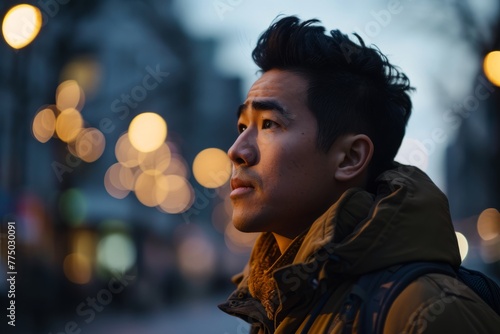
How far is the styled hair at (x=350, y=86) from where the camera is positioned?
319cm

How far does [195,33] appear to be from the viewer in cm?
3441

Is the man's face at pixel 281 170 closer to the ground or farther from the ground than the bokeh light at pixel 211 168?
farther from the ground

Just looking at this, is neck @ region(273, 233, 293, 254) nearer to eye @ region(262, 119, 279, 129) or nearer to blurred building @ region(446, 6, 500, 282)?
eye @ region(262, 119, 279, 129)

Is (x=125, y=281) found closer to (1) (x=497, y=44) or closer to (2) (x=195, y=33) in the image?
(2) (x=195, y=33)

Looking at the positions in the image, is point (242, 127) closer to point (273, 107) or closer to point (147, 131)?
point (273, 107)

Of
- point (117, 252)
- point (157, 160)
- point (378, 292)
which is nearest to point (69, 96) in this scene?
point (117, 252)

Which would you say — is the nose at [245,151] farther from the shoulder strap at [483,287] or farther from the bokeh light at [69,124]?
the bokeh light at [69,124]

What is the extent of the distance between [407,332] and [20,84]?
14.0m

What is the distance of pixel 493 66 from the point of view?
13453 millimetres

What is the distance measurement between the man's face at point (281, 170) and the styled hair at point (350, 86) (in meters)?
0.09

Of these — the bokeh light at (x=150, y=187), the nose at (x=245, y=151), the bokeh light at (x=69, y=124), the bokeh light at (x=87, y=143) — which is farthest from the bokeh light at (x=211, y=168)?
the nose at (x=245, y=151)

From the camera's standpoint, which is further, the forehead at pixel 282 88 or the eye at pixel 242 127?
the eye at pixel 242 127

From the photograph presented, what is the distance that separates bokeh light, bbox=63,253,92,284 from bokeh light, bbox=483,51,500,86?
17.0 metres

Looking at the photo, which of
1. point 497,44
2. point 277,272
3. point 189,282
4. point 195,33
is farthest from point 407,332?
point 189,282
